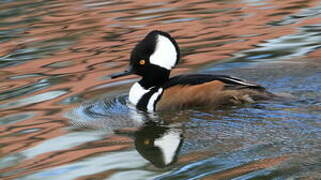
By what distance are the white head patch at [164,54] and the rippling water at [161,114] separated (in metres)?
0.55

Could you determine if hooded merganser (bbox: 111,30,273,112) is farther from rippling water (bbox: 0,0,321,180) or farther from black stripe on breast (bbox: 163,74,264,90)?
rippling water (bbox: 0,0,321,180)

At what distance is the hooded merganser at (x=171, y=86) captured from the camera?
290 inches

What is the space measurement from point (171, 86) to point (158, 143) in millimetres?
1090

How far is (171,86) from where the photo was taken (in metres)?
7.52

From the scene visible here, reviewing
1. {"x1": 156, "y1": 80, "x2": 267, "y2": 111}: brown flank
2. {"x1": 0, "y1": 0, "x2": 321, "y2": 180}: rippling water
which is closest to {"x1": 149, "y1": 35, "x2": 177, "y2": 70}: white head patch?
{"x1": 156, "y1": 80, "x2": 267, "y2": 111}: brown flank

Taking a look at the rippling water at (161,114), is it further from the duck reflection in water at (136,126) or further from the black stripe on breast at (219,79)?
the black stripe on breast at (219,79)

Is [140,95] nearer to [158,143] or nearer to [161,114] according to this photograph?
[161,114]

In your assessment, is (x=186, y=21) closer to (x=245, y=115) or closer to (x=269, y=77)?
(x=269, y=77)

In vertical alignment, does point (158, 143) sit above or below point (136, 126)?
above

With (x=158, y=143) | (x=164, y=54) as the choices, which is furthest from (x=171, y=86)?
(x=158, y=143)

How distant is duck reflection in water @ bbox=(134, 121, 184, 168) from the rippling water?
11 millimetres

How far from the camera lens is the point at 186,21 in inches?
509

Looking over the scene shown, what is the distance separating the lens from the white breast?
7.63 metres

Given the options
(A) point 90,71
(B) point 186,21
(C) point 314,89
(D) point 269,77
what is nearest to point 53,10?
(B) point 186,21
